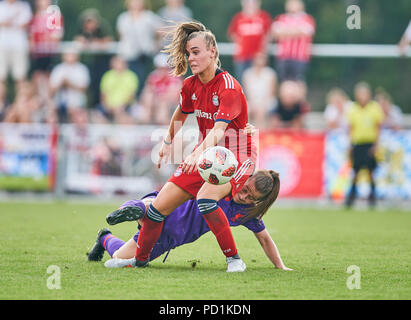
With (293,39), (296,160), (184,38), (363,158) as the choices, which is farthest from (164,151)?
(293,39)

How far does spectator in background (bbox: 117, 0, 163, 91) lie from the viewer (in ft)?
50.6

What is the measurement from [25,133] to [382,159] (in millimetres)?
7166

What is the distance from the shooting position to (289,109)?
1500 cm

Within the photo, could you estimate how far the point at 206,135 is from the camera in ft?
21.5

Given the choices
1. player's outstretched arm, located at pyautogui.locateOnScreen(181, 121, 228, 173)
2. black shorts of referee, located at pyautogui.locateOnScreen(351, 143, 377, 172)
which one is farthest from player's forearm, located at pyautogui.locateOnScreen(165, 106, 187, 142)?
black shorts of referee, located at pyautogui.locateOnScreen(351, 143, 377, 172)

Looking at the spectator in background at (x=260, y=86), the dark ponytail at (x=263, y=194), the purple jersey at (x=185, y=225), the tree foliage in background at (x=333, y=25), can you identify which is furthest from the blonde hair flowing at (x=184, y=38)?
the tree foliage in background at (x=333, y=25)

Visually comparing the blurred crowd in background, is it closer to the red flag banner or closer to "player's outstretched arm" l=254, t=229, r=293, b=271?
the red flag banner

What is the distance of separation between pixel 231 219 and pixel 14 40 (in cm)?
1080

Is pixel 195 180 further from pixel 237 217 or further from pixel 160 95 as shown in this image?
pixel 160 95

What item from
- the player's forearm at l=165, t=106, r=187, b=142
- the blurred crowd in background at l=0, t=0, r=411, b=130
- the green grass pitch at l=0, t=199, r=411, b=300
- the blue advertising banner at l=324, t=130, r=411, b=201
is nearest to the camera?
the green grass pitch at l=0, t=199, r=411, b=300

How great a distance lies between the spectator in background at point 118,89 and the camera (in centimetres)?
1561

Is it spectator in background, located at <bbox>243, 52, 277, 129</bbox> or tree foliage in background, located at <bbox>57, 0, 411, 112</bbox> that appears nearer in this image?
spectator in background, located at <bbox>243, 52, 277, 129</bbox>

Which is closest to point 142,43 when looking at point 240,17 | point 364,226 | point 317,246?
point 240,17

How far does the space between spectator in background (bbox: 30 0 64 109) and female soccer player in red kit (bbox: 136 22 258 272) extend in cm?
965
